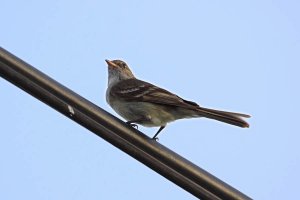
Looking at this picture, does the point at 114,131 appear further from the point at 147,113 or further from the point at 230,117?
the point at 147,113

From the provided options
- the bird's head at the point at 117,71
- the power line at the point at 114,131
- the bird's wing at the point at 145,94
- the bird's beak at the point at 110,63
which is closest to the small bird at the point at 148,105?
the bird's wing at the point at 145,94

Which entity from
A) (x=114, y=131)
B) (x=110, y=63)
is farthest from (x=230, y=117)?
(x=110, y=63)

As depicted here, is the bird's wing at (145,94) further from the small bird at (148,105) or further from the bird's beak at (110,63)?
the bird's beak at (110,63)

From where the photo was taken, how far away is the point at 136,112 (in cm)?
888

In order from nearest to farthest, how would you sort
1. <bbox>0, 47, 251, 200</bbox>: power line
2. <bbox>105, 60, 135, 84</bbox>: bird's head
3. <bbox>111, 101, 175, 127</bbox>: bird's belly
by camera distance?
<bbox>0, 47, 251, 200</bbox>: power line, <bbox>111, 101, 175, 127</bbox>: bird's belly, <bbox>105, 60, 135, 84</bbox>: bird's head

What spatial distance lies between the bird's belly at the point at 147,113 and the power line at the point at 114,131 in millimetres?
3611

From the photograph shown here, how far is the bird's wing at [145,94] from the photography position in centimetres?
823

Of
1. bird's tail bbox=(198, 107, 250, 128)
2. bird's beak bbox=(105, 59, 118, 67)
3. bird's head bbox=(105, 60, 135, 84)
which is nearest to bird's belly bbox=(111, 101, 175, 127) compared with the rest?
bird's tail bbox=(198, 107, 250, 128)

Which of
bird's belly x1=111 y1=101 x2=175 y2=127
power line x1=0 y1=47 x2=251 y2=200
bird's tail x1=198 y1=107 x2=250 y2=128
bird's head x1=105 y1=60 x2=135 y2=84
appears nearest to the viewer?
power line x1=0 y1=47 x2=251 y2=200

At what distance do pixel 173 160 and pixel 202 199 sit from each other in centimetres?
42

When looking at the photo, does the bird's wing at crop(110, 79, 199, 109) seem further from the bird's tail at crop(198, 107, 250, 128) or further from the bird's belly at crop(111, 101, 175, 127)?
the bird's tail at crop(198, 107, 250, 128)

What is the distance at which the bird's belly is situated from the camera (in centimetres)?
871

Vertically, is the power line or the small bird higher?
the small bird

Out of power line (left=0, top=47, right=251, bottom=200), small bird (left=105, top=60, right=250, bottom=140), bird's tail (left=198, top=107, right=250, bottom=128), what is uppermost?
small bird (left=105, top=60, right=250, bottom=140)
